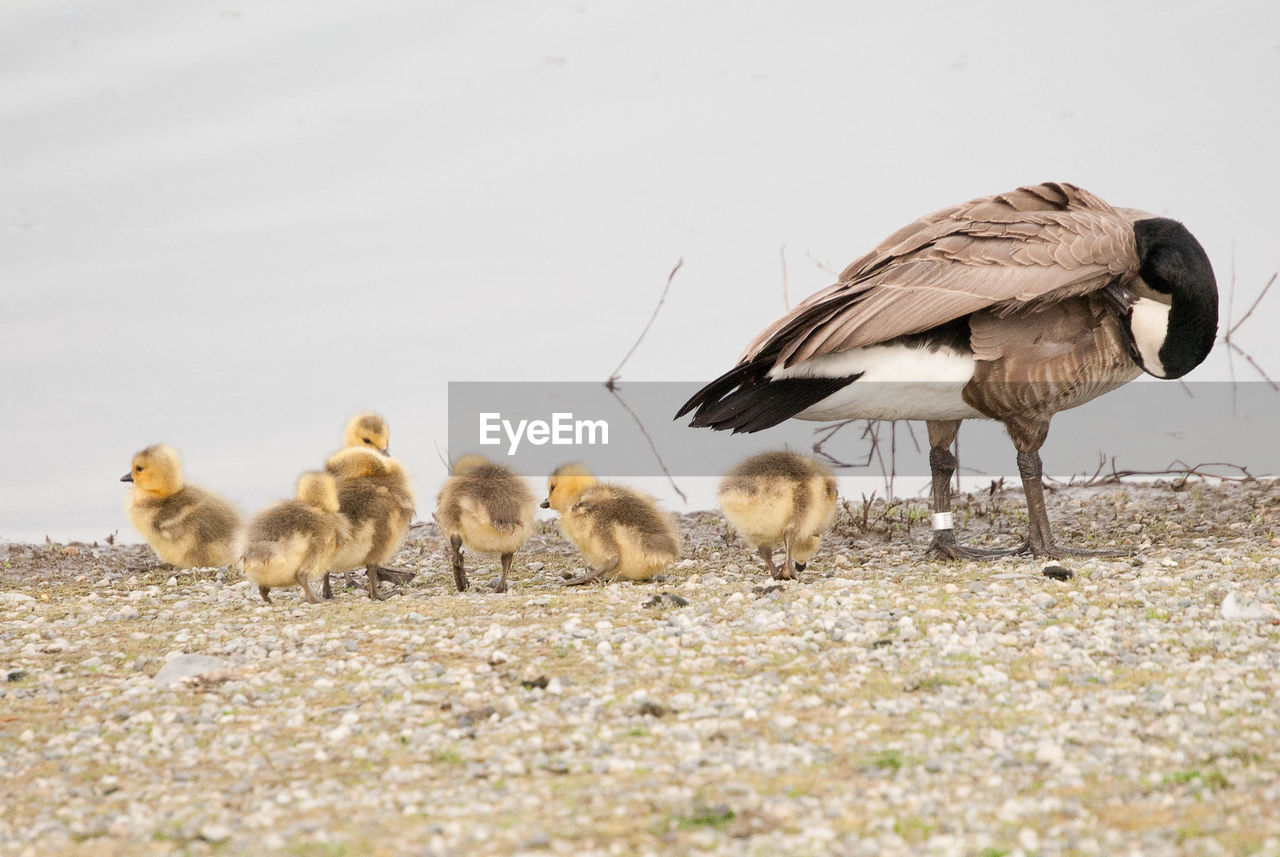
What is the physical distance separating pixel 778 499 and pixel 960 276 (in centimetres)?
164

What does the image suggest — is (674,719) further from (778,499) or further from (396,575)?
(396,575)

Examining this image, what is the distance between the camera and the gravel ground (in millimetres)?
3523

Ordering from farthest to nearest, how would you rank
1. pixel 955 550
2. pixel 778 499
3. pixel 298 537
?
pixel 955 550 < pixel 778 499 < pixel 298 537

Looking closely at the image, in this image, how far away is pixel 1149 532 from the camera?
903cm

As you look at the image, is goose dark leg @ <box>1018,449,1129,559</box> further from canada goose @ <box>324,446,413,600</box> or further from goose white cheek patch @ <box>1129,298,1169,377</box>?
canada goose @ <box>324,446,413,600</box>

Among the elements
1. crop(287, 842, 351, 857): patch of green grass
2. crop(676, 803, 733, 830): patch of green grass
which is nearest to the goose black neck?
crop(676, 803, 733, 830): patch of green grass

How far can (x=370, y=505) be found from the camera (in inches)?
293

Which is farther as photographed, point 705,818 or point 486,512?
point 486,512

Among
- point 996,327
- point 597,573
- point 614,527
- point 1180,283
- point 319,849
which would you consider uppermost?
point 1180,283

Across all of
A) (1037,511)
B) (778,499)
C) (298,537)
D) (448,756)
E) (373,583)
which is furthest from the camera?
(1037,511)

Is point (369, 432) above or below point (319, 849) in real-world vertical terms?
above

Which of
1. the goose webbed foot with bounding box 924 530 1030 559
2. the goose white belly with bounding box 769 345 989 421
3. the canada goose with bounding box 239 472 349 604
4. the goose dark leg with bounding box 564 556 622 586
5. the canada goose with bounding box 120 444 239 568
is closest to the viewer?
the canada goose with bounding box 239 472 349 604

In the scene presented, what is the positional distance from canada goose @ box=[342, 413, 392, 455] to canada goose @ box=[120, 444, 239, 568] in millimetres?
1087

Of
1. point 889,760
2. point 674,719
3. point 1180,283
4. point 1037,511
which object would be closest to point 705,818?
point 889,760
